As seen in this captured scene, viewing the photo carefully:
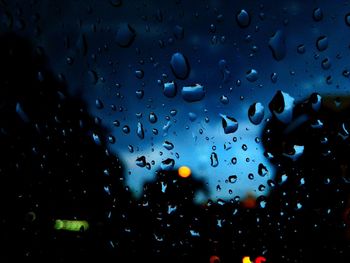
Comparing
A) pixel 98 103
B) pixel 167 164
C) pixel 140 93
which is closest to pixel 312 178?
A: pixel 167 164

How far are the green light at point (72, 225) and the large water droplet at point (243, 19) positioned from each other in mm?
1141

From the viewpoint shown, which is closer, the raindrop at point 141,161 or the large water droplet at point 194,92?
the large water droplet at point 194,92

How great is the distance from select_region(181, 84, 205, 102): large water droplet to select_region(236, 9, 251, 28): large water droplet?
Answer: 1.10 ft

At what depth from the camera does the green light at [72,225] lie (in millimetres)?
1451

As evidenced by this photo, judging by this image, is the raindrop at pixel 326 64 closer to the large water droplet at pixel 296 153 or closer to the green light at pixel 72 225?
the large water droplet at pixel 296 153

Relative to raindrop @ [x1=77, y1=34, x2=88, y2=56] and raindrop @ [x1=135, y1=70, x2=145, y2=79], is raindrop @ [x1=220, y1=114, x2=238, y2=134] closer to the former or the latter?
raindrop @ [x1=135, y1=70, x2=145, y2=79]

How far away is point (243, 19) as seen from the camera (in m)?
1.54

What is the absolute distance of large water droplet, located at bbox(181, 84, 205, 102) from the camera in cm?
157

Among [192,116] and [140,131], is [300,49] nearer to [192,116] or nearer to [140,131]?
[192,116]

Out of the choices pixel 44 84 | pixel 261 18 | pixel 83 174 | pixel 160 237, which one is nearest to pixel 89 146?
pixel 83 174

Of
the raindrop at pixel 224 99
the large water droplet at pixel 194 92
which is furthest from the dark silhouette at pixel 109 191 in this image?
the large water droplet at pixel 194 92

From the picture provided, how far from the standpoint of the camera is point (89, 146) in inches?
62.1

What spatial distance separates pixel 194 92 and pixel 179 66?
0.14m

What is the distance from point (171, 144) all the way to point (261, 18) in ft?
2.41
